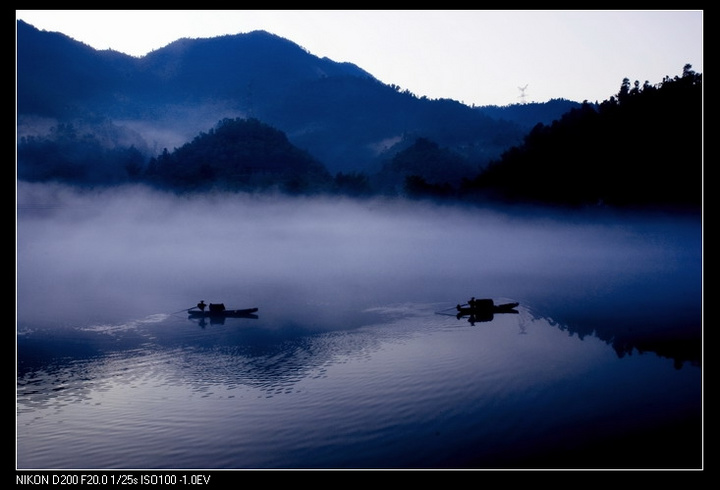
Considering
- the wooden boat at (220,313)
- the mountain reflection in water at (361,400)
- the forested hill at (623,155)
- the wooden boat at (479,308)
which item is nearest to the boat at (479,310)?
the wooden boat at (479,308)

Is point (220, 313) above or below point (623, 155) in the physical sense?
below

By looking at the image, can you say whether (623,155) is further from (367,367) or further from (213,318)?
(367,367)

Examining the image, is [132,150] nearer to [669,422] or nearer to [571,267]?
[571,267]

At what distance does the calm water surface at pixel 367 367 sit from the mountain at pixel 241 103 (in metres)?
60.1

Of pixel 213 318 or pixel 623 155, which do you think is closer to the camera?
pixel 213 318

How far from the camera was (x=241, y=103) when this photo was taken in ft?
408

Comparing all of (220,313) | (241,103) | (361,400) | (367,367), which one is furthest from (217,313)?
(241,103)

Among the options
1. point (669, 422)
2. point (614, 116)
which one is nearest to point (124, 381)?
point (669, 422)

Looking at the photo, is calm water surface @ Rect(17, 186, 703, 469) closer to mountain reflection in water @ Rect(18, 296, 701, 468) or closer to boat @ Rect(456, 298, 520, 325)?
mountain reflection in water @ Rect(18, 296, 701, 468)

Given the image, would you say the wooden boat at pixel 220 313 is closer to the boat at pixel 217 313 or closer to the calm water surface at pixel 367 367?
the boat at pixel 217 313

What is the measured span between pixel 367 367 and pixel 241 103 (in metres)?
118

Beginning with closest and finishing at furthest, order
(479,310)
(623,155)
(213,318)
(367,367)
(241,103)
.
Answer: (367,367) → (479,310) → (213,318) → (623,155) → (241,103)

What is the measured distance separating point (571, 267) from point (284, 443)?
29.6m

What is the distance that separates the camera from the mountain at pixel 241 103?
95688 mm
